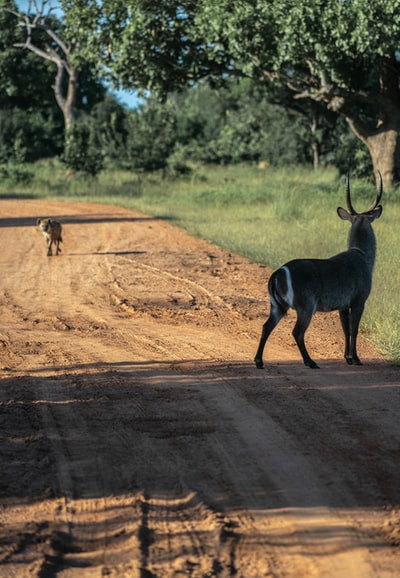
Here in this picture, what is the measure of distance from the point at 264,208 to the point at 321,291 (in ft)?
52.0

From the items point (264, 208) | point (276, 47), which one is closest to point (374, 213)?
point (276, 47)

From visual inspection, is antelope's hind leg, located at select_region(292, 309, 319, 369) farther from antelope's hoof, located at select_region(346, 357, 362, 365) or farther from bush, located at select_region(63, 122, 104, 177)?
bush, located at select_region(63, 122, 104, 177)

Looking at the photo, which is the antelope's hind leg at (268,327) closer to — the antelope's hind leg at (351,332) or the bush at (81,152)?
the antelope's hind leg at (351,332)

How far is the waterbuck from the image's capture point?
7.98 meters

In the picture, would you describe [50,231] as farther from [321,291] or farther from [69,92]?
[69,92]

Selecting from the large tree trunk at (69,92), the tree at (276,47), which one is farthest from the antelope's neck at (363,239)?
the large tree trunk at (69,92)

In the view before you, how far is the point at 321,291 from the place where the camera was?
812 centimetres

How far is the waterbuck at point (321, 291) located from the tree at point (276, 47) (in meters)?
12.1

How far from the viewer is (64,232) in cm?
1995

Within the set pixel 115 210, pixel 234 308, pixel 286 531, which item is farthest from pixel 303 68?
pixel 286 531

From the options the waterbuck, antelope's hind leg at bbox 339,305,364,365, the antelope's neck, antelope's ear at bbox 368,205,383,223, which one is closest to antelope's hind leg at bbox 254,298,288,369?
the waterbuck

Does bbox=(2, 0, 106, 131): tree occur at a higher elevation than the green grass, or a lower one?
higher

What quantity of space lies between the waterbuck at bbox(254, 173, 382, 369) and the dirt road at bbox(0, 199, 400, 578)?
11.0 inches

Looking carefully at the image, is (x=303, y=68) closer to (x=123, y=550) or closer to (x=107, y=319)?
(x=107, y=319)
